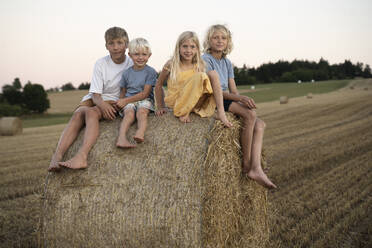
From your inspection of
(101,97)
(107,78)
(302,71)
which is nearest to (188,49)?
(107,78)

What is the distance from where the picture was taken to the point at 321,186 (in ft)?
18.3

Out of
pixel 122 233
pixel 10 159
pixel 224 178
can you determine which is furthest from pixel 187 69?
pixel 10 159

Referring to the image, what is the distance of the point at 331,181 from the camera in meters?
5.85

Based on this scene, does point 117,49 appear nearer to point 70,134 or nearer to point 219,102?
point 70,134

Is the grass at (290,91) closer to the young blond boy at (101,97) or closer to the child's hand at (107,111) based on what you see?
the young blond boy at (101,97)

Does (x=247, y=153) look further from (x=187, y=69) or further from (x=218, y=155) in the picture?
(x=187, y=69)

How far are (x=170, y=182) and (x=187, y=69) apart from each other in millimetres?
1318

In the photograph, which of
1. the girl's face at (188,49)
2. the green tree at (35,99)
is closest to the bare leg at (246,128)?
the girl's face at (188,49)

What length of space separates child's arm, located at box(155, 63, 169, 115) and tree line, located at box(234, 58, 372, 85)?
61.6 meters

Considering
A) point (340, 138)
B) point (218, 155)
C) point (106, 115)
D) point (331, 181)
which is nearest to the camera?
point (218, 155)

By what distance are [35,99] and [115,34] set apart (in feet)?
112

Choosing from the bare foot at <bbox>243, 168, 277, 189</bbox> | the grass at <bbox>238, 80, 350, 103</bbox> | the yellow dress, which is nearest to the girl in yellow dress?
the yellow dress

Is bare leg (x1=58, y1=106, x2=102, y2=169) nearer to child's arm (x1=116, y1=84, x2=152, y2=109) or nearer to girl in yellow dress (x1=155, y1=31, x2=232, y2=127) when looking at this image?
child's arm (x1=116, y1=84, x2=152, y2=109)

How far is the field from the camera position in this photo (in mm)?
4047
